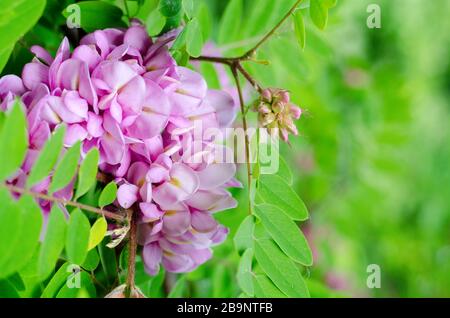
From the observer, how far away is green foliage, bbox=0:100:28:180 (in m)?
0.42

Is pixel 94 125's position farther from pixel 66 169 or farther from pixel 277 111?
pixel 277 111

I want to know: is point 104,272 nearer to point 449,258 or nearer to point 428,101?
point 449,258

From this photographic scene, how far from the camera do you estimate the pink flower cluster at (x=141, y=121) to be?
19.6 inches

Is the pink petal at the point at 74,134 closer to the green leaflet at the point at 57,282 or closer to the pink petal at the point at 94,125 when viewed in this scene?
the pink petal at the point at 94,125

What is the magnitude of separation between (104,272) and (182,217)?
11 centimetres

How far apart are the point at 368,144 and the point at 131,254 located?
0.75 m

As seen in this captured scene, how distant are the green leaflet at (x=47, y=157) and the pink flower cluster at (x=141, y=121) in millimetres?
15

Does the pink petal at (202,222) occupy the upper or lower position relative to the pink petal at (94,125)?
lower

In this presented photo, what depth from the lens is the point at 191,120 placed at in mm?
543

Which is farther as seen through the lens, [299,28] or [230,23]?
[230,23]

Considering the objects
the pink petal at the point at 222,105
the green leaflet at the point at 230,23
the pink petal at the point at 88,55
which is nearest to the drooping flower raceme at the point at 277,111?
the pink petal at the point at 222,105

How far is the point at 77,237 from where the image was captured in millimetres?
498

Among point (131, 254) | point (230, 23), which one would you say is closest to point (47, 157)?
point (131, 254)
